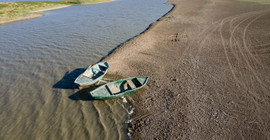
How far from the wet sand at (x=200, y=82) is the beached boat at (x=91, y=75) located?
1.23m

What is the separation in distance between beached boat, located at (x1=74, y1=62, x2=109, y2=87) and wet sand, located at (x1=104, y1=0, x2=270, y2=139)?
1.23 m

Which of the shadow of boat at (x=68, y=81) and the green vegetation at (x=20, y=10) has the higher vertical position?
the green vegetation at (x=20, y=10)

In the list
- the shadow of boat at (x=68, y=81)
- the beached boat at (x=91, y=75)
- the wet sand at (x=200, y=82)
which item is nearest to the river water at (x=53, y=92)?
the shadow of boat at (x=68, y=81)

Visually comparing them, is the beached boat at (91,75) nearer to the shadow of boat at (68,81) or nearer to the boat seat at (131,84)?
the shadow of boat at (68,81)

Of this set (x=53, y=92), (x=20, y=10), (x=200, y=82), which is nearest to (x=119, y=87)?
(x=53, y=92)

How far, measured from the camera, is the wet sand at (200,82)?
32.2 ft

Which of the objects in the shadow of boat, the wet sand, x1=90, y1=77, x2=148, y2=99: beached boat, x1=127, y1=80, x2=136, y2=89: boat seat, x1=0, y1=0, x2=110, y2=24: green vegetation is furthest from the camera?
x1=0, y1=0, x2=110, y2=24: green vegetation

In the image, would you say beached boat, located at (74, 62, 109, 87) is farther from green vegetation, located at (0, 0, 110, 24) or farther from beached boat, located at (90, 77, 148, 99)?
green vegetation, located at (0, 0, 110, 24)

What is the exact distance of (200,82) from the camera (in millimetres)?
13734

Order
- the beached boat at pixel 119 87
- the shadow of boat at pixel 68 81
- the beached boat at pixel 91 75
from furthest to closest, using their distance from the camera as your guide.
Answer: the shadow of boat at pixel 68 81 → the beached boat at pixel 91 75 → the beached boat at pixel 119 87

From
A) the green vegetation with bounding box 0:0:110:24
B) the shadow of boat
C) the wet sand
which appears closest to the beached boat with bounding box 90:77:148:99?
the wet sand

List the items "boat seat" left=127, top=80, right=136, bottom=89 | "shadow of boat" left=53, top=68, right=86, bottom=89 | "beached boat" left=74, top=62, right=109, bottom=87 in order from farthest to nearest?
1. "shadow of boat" left=53, top=68, right=86, bottom=89
2. "beached boat" left=74, top=62, right=109, bottom=87
3. "boat seat" left=127, top=80, right=136, bottom=89

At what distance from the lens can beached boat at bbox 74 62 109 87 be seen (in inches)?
525

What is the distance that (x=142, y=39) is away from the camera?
23.4 metres
